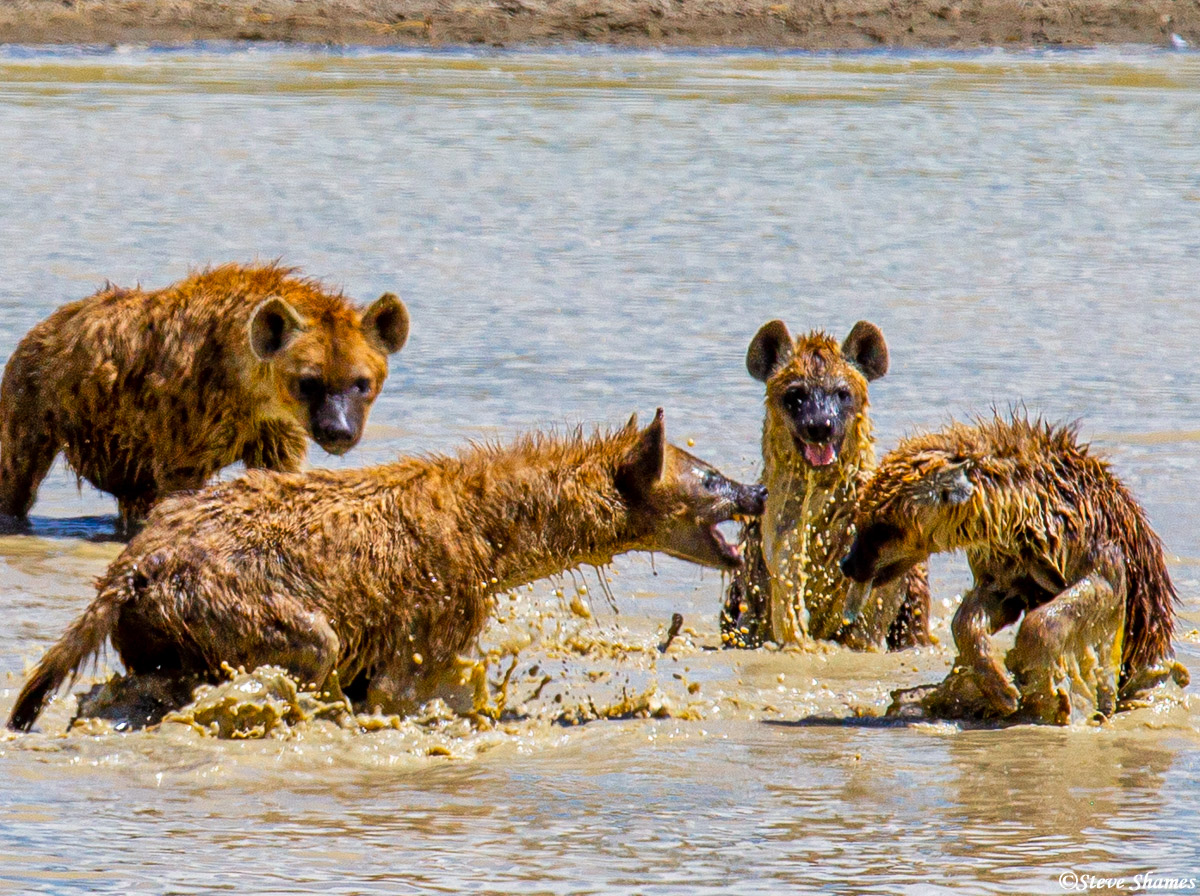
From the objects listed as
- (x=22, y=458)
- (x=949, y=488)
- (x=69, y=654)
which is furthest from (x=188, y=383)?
(x=949, y=488)

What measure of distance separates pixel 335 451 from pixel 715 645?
1.83 m

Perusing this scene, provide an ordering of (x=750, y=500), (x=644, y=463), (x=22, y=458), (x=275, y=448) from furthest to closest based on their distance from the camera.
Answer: (x=22, y=458) < (x=275, y=448) < (x=750, y=500) < (x=644, y=463)

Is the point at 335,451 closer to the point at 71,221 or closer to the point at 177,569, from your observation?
the point at 177,569

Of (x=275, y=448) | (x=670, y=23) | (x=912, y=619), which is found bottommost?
(x=912, y=619)

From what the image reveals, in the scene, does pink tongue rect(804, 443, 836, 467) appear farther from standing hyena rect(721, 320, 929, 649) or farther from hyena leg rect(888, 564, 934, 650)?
hyena leg rect(888, 564, 934, 650)

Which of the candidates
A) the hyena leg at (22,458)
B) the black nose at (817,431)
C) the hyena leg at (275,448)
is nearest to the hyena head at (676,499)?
the black nose at (817,431)

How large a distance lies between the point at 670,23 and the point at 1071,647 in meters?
23.3

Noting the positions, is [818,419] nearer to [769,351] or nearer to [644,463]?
[769,351]

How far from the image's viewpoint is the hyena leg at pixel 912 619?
7.83 meters

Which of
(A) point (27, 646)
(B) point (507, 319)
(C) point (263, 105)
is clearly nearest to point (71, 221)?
(B) point (507, 319)

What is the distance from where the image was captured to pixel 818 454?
7578 millimetres

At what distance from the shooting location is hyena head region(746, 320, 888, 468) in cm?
755

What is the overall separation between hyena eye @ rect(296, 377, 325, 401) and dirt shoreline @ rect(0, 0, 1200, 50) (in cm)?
2044

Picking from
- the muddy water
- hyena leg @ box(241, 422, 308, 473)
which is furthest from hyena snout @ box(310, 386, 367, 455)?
the muddy water
